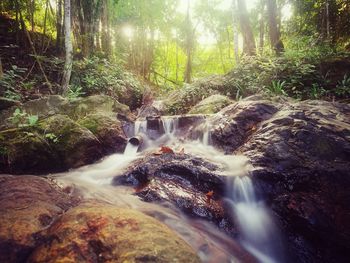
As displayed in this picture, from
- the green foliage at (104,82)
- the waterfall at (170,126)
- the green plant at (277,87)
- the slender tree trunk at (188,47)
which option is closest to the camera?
the waterfall at (170,126)

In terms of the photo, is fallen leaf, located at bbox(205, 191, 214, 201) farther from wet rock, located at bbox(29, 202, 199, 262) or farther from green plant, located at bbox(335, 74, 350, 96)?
green plant, located at bbox(335, 74, 350, 96)

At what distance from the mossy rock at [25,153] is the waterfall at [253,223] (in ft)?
10.6

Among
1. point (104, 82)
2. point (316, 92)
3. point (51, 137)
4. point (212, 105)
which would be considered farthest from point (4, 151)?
point (316, 92)

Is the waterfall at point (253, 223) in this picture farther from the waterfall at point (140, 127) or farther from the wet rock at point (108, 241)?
the waterfall at point (140, 127)

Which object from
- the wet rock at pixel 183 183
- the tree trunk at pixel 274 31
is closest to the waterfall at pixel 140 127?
the wet rock at pixel 183 183

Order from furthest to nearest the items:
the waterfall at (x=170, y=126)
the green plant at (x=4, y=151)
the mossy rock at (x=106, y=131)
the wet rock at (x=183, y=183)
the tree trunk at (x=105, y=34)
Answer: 1. the tree trunk at (x=105, y=34)
2. the waterfall at (x=170, y=126)
3. the mossy rock at (x=106, y=131)
4. the green plant at (x=4, y=151)
5. the wet rock at (x=183, y=183)

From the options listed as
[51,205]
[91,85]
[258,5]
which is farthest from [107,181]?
[258,5]

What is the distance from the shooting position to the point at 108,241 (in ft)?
6.54

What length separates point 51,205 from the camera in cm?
258

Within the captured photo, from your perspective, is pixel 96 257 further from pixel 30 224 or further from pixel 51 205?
pixel 51 205

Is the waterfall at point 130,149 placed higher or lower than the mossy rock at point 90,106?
lower

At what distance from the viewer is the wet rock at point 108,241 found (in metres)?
1.88

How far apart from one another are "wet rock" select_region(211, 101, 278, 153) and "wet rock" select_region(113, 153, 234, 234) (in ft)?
3.96

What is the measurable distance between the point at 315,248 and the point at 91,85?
7572 mm
